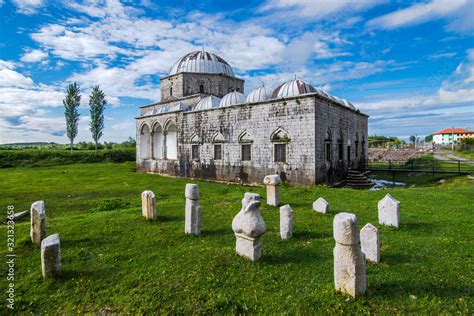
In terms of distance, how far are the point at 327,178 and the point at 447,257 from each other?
35.5 ft

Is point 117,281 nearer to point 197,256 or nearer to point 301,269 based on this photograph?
point 197,256

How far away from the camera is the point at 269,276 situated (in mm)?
4344

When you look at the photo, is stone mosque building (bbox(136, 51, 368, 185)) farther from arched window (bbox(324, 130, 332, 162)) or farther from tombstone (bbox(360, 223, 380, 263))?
tombstone (bbox(360, 223, 380, 263))

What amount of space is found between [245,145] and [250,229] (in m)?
12.8

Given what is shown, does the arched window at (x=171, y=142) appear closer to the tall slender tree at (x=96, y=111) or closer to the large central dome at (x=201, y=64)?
the large central dome at (x=201, y=64)

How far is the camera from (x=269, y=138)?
15898 millimetres

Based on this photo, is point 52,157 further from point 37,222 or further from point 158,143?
point 37,222

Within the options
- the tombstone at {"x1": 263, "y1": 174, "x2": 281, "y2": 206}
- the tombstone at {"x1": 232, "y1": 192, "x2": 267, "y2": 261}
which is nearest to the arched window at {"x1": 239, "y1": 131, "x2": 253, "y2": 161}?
the tombstone at {"x1": 263, "y1": 174, "x2": 281, "y2": 206}

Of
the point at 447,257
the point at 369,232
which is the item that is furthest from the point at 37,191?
the point at 447,257

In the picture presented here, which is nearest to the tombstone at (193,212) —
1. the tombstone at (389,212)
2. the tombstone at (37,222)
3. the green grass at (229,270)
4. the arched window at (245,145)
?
the green grass at (229,270)

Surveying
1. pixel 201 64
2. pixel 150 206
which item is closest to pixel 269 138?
pixel 150 206

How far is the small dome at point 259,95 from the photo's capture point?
56.5 feet

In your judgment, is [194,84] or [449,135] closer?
[194,84]

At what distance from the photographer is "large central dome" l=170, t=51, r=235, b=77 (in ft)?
80.7
